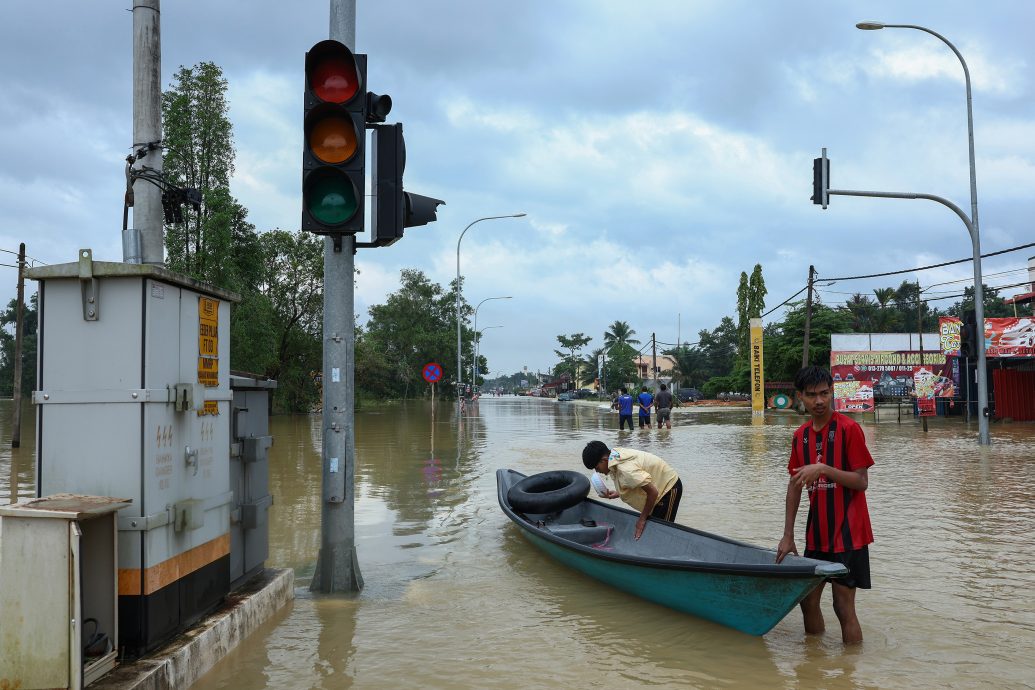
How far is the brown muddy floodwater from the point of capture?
514cm

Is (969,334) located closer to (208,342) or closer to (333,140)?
(333,140)

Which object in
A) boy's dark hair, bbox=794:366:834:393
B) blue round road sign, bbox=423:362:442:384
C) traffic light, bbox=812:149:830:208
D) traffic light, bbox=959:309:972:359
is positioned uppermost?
traffic light, bbox=812:149:830:208

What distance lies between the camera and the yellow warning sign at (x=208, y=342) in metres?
5.00

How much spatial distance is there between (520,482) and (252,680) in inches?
209

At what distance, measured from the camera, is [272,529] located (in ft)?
32.2

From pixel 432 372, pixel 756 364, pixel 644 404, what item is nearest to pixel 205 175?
pixel 432 372

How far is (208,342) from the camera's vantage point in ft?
16.8

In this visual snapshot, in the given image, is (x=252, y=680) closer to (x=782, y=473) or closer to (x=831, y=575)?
(x=831, y=575)

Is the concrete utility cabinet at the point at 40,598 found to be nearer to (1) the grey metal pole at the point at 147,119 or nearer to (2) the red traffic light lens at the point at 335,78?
(1) the grey metal pole at the point at 147,119

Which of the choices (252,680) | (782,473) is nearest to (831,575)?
(252,680)

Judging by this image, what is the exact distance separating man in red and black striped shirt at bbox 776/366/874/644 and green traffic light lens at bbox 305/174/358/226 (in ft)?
11.3

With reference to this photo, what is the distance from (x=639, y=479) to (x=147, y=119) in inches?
197

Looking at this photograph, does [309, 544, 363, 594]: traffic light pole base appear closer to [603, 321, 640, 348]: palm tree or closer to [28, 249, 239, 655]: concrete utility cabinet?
[28, 249, 239, 655]: concrete utility cabinet

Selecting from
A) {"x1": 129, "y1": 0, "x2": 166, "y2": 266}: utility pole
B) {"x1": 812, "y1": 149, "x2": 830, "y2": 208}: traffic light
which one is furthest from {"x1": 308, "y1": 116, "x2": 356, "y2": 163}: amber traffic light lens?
{"x1": 812, "y1": 149, "x2": 830, "y2": 208}: traffic light
